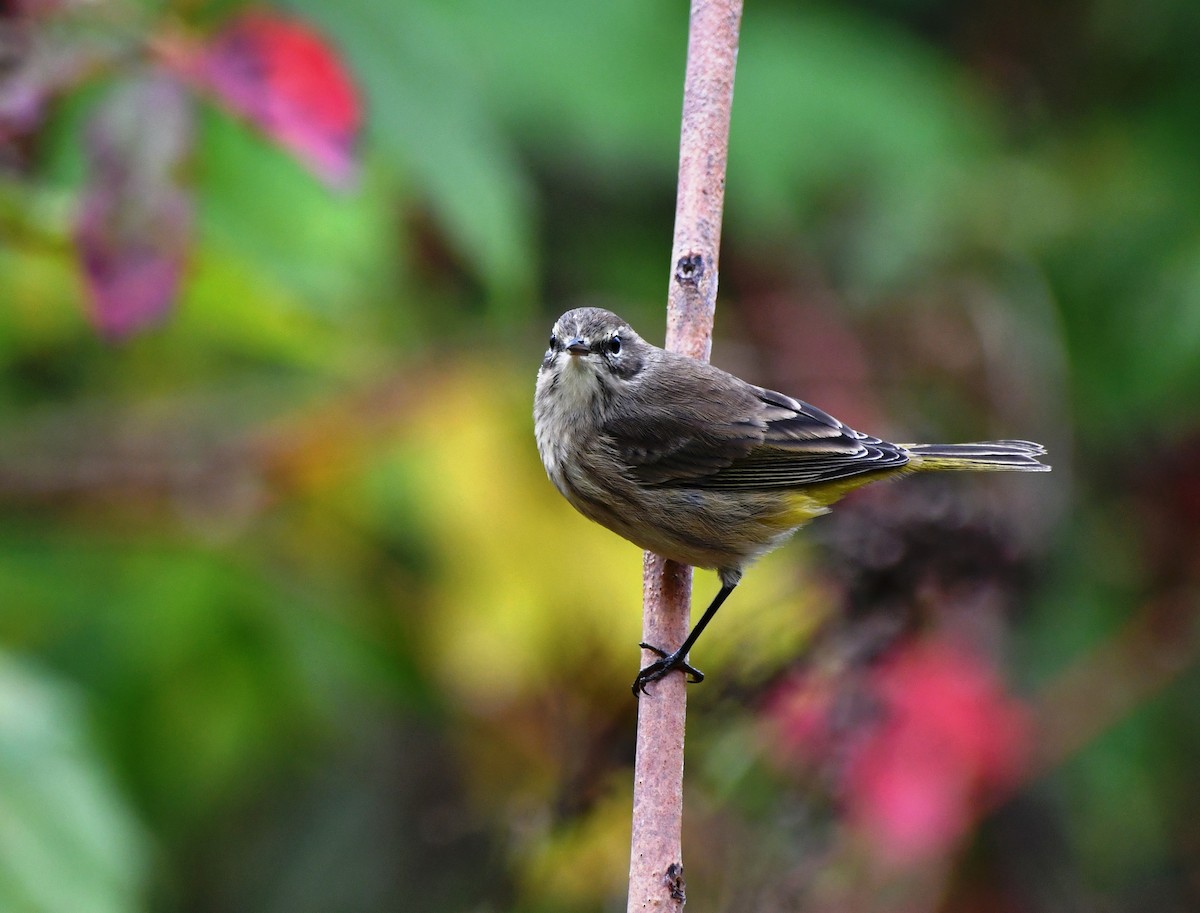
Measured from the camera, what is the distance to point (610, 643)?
172 inches

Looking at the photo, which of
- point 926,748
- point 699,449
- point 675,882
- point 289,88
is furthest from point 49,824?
point 926,748

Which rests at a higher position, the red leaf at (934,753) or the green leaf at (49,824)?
Result: the red leaf at (934,753)

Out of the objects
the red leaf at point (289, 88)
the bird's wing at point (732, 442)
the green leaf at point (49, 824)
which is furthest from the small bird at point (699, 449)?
the green leaf at point (49, 824)

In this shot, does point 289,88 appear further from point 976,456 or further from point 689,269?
point 976,456

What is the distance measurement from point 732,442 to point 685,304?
1151 millimetres

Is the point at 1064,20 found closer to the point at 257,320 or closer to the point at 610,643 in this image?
the point at 610,643

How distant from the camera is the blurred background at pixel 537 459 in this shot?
10.4 ft

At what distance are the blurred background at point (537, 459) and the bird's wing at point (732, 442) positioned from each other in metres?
0.26

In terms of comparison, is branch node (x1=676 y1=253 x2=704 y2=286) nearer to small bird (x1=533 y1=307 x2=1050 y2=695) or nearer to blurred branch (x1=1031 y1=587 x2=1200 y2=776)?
small bird (x1=533 y1=307 x2=1050 y2=695)

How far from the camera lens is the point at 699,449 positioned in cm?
430

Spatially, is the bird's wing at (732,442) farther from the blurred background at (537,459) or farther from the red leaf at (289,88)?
the red leaf at (289,88)

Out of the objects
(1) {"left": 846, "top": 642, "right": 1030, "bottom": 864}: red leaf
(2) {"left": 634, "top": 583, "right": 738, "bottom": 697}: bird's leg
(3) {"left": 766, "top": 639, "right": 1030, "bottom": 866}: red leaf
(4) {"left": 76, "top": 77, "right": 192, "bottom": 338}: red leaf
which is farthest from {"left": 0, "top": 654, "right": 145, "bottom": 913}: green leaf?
(1) {"left": 846, "top": 642, "right": 1030, "bottom": 864}: red leaf

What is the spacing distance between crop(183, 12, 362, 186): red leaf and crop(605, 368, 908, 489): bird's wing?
1395 millimetres

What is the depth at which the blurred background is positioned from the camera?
3.16 meters
